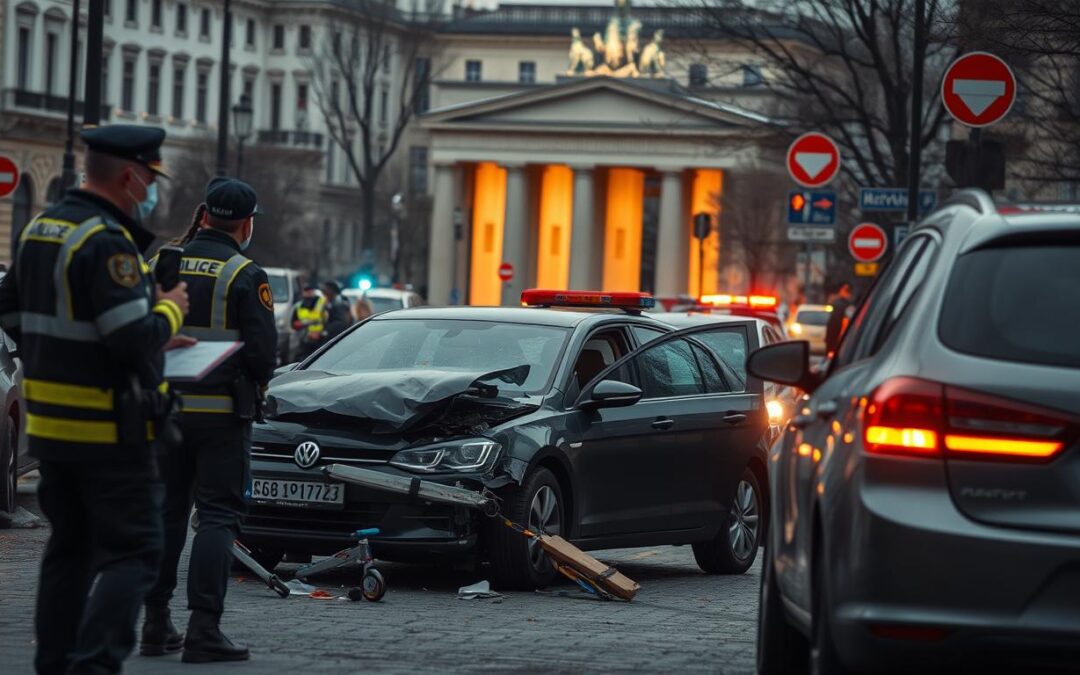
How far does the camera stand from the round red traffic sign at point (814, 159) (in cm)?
2872

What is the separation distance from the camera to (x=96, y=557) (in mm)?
7305

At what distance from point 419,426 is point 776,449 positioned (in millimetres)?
3896

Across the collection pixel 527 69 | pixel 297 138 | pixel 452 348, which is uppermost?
pixel 527 69

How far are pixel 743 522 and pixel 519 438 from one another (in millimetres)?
2695

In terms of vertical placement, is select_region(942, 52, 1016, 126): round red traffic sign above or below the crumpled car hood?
above

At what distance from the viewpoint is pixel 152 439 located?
23.9 feet

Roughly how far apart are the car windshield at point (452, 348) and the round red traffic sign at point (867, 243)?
21.4 metres

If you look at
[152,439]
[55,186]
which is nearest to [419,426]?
[152,439]

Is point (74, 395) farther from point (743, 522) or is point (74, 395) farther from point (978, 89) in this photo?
point (978, 89)

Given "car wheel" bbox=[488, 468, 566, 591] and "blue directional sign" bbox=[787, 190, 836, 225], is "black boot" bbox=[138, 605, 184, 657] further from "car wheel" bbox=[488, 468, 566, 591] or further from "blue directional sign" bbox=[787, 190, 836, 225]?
"blue directional sign" bbox=[787, 190, 836, 225]

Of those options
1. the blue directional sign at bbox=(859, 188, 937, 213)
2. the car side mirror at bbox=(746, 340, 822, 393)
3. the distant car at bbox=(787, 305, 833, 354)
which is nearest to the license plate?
the car side mirror at bbox=(746, 340, 822, 393)

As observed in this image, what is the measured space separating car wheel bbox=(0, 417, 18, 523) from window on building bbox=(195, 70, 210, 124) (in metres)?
103

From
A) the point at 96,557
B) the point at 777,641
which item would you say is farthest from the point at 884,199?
the point at 96,557

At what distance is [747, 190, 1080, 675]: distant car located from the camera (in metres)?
5.98
